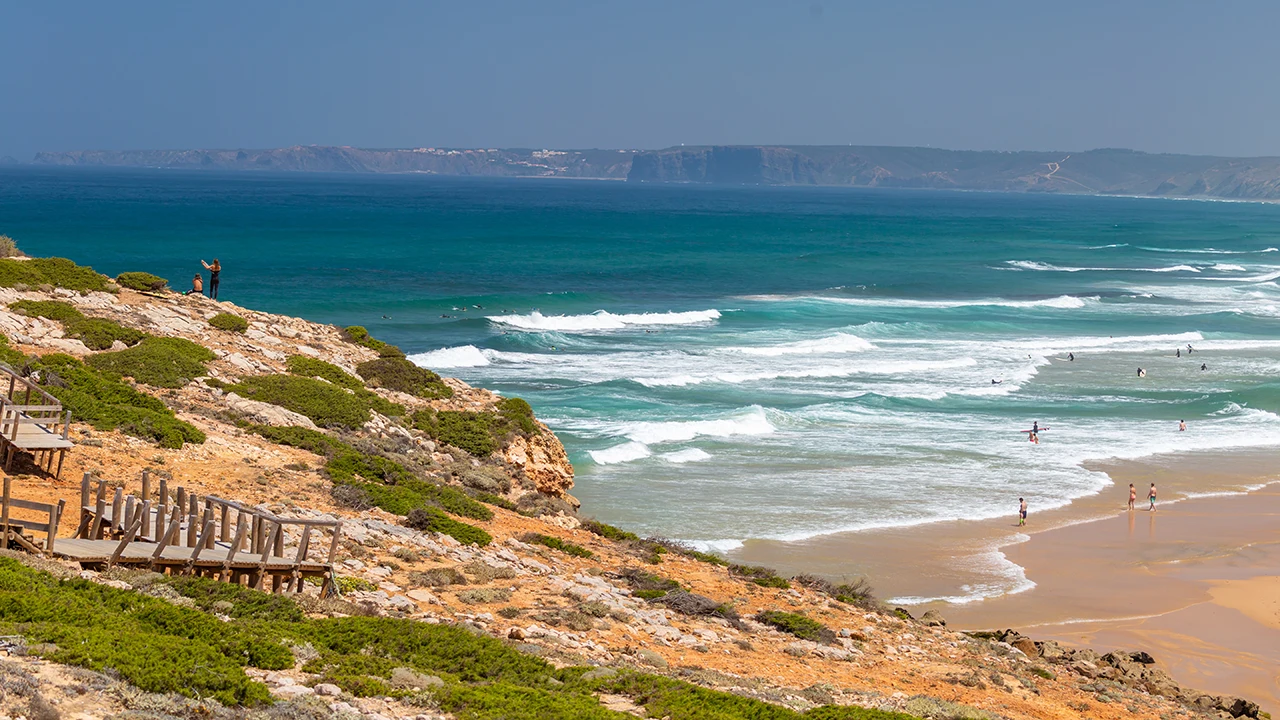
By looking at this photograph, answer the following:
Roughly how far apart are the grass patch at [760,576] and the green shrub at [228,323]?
37.1 ft

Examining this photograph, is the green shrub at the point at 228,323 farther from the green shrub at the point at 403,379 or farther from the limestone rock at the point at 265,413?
the limestone rock at the point at 265,413

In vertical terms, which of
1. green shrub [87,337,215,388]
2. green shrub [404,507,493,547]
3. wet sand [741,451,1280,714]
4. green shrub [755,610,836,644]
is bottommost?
wet sand [741,451,1280,714]

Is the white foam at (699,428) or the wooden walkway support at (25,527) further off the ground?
the wooden walkway support at (25,527)

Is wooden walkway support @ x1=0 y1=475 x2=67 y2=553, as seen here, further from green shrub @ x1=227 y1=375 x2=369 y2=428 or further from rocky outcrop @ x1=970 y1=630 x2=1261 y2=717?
rocky outcrop @ x1=970 y1=630 x2=1261 y2=717

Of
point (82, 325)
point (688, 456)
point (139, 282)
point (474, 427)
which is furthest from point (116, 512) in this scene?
point (688, 456)

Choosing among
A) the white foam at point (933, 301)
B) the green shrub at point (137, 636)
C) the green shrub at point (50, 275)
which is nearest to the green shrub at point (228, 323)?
the green shrub at point (50, 275)

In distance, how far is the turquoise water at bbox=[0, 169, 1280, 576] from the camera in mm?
30703

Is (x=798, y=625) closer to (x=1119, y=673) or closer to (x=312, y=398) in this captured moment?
(x=1119, y=673)

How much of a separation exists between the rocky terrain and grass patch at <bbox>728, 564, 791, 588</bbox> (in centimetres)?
6

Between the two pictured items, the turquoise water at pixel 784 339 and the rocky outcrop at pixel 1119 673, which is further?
the turquoise water at pixel 784 339

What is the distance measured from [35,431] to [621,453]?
59.9ft

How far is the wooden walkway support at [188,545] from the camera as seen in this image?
11.6 m

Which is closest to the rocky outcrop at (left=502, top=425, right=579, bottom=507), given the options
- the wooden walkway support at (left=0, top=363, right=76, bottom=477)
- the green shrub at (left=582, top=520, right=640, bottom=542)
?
the green shrub at (left=582, top=520, right=640, bottom=542)

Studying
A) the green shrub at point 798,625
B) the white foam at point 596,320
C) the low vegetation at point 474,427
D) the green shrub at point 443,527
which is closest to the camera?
the green shrub at point 798,625
